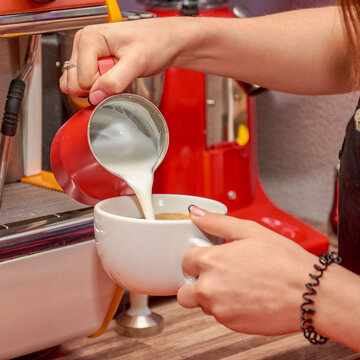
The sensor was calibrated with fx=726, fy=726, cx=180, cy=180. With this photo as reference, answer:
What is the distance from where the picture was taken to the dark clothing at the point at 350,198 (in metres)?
0.62

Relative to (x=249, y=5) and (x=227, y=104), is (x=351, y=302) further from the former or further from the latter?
(x=249, y=5)

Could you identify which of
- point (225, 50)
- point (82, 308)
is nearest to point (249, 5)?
point (225, 50)

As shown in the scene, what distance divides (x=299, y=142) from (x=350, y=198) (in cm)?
57

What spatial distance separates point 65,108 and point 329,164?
1.61ft

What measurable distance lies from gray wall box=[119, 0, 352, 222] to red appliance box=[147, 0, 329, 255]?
0.19 m

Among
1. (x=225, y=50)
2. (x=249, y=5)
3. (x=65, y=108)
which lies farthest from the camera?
(x=249, y=5)

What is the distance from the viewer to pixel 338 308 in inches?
18.1

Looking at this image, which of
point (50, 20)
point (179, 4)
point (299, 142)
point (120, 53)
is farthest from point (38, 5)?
point (299, 142)

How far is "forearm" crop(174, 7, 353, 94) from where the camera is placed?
64 cm

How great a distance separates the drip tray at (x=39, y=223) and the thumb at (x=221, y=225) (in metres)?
0.20

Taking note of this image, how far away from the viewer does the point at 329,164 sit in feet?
3.83

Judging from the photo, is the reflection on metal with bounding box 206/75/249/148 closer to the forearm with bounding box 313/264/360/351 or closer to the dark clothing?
the dark clothing

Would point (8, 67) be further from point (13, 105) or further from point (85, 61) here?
point (85, 61)

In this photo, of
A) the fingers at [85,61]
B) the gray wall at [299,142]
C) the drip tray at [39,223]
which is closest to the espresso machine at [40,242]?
the drip tray at [39,223]
